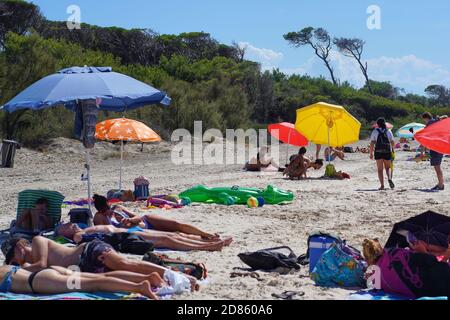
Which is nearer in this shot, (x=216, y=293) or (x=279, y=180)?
(x=216, y=293)

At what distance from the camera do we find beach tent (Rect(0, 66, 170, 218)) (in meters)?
7.68

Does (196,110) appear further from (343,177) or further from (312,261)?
(312,261)

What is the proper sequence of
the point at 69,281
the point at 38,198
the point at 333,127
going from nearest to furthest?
the point at 69,281 → the point at 38,198 → the point at 333,127

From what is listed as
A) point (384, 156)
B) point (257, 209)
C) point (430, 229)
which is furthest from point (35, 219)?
point (384, 156)

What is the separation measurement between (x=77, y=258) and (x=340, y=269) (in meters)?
2.28

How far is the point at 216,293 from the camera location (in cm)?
561

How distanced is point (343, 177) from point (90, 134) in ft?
28.2

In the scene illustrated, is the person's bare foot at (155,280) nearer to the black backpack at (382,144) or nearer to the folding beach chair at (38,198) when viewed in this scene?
the folding beach chair at (38,198)

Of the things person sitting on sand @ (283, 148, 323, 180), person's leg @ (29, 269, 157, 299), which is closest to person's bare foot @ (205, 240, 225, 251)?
person's leg @ (29, 269, 157, 299)

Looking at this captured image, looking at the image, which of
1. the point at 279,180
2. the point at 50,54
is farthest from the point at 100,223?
the point at 50,54

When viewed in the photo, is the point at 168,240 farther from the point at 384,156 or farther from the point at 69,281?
the point at 384,156

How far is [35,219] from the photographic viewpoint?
8.09 metres

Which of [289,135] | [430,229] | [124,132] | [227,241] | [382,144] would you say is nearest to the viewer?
[430,229]

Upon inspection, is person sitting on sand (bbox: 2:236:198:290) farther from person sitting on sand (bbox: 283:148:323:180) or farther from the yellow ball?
person sitting on sand (bbox: 283:148:323:180)
